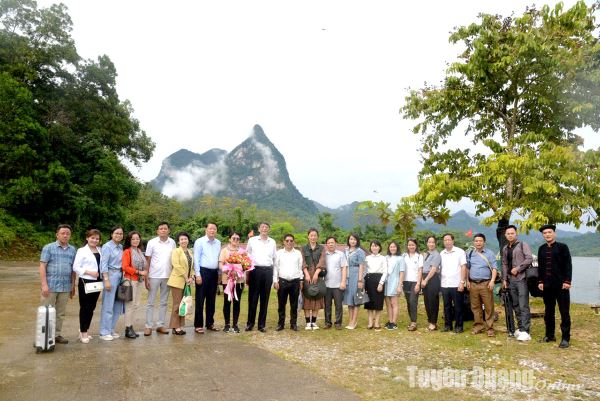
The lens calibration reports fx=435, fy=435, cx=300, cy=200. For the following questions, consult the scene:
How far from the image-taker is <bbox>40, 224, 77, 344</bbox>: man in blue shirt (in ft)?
20.9

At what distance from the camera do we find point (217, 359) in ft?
19.2

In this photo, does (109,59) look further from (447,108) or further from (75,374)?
(75,374)

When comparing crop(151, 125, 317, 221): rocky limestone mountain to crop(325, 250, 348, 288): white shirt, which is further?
crop(151, 125, 317, 221): rocky limestone mountain

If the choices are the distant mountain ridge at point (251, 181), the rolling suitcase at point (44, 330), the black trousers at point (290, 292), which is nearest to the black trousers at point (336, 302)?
the black trousers at point (290, 292)

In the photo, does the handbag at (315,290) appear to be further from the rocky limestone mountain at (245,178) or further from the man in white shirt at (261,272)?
the rocky limestone mountain at (245,178)

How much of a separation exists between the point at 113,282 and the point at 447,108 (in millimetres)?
8809

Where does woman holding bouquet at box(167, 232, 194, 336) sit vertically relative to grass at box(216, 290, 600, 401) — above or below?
above

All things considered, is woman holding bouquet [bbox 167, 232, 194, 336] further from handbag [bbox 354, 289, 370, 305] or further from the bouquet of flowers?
handbag [bbox 354, 289, 370, 305]

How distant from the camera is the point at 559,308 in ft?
22.7

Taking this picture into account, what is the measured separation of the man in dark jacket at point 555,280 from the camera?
6.90m

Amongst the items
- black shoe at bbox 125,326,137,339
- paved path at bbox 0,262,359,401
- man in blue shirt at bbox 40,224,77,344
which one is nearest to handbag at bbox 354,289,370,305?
paved path at bbox 0,262,359,401

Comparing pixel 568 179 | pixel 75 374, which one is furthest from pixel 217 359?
pixel 568 179

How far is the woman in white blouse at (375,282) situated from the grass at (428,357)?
298 mm

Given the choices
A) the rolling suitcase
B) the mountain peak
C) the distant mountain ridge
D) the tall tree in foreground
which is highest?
the mountain peak
